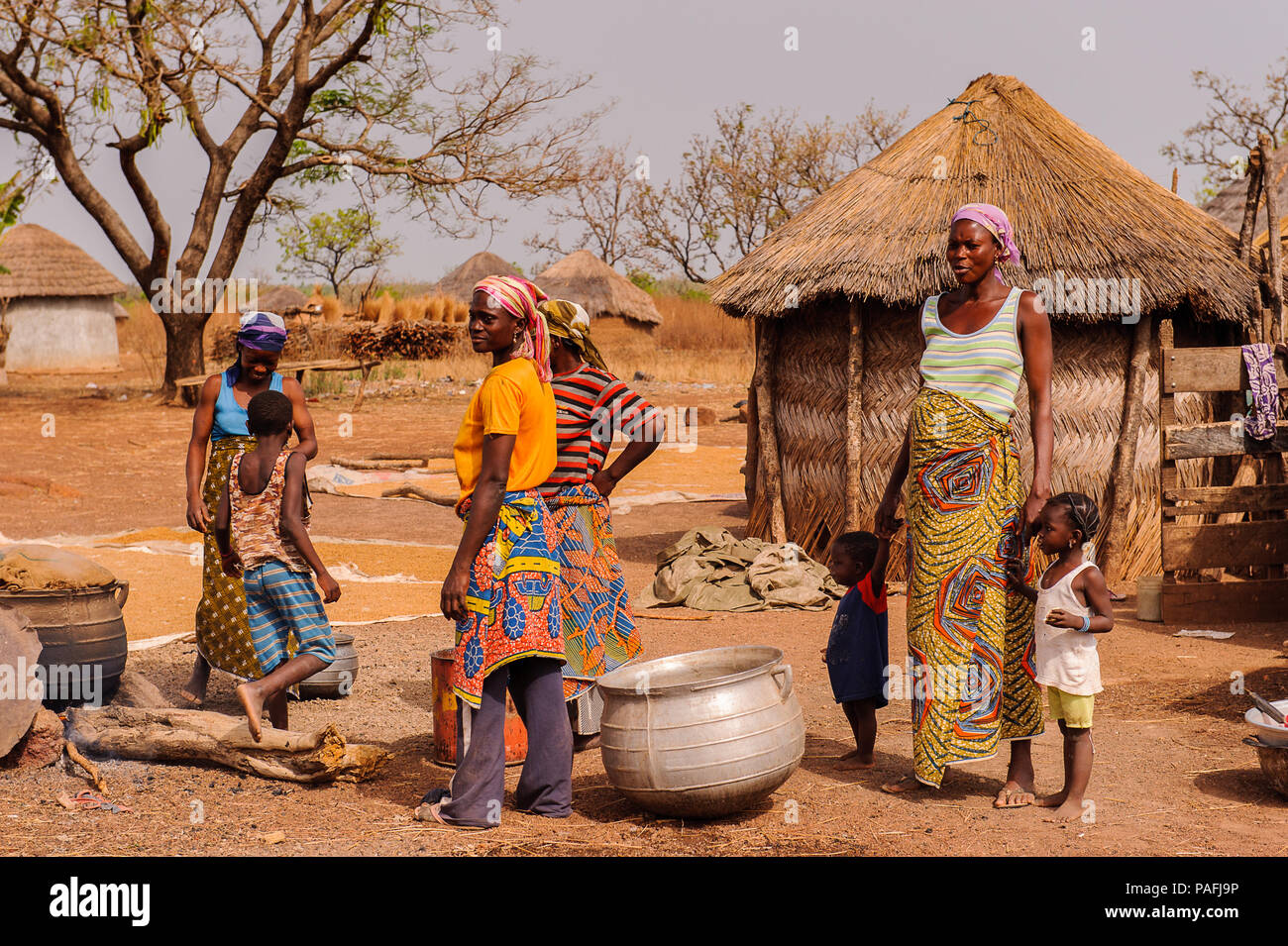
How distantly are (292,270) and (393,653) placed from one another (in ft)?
148

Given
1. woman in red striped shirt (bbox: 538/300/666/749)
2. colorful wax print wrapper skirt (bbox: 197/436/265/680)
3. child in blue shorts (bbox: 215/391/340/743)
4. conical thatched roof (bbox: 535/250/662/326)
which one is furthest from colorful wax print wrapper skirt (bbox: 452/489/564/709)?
conical thatched roof (bbox: 535/250/662/326)

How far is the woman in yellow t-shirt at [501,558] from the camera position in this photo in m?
3.67

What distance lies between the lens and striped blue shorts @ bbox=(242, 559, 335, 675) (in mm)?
4496

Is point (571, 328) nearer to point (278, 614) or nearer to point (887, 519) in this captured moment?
point (887, 519)

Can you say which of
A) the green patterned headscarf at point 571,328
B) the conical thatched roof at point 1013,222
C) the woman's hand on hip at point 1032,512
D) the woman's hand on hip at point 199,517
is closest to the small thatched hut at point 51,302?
the conical thatched roof at point 1013,222

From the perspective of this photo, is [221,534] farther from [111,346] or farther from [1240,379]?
[111,346]

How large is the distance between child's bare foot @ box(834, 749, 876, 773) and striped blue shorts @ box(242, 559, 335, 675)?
6.16 ft

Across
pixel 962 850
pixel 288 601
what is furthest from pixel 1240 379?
pixel 288 601

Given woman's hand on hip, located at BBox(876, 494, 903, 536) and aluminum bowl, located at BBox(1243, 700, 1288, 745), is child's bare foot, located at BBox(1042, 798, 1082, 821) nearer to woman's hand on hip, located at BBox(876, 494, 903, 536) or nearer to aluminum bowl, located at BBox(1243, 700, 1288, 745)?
aluminum bowl, located at BBox(1243, 700, 1288, 745)

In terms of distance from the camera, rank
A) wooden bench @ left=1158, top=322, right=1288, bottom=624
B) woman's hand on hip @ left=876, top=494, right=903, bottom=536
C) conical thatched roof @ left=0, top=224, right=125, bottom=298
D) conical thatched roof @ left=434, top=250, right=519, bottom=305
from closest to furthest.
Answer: woman's hand on hip @ left=876, top=494, right=903, bottom=536 < wooden bench @ left=1158, top=322, right=1288, bottom=624 < conical thatched roof @ left=0, top=224, right=125, bottom=298 < conical thatched roof @ left=434, top=250, right=519, bottom=305

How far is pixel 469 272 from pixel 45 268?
→ 402 inches

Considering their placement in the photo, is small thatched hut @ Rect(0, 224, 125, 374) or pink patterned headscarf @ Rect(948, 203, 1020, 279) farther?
small thatched hut @ Rect(0, 224, 125, 374)

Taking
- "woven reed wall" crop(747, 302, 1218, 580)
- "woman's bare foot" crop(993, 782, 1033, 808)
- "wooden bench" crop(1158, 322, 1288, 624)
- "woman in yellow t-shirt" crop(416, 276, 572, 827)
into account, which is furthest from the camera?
"woven reed wall" crop(747, 302, 1218, 580)

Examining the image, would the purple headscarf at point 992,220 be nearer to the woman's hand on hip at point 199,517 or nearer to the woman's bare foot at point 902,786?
the woman's bare foot at point 902,786
